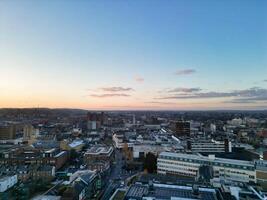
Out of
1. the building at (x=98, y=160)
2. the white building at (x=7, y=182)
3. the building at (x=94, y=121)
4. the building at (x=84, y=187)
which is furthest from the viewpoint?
the building at (x=94, y=121)

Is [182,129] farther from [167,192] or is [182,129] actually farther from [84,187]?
[167,192]

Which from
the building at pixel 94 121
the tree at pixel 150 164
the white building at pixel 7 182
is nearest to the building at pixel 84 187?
the white building at pixel 7 182

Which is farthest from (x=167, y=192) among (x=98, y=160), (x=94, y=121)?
(x=94, y=121)

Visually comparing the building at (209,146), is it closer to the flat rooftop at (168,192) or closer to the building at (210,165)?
the building at (210,165)

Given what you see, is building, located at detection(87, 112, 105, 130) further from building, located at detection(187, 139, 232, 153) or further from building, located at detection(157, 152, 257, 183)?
building, located at detection(157, 152, 257, 183)

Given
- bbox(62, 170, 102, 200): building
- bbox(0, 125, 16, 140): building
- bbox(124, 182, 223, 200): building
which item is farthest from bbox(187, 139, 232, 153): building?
bbox(0, 125, 16, 140): building

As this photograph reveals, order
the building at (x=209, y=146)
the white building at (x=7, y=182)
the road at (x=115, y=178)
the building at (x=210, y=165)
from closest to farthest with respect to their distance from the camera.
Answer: the white building at (x=7, y=182) < the road at (x=115, y=178) < the building at (x=210, y=165) < the building at (x=209, y=146)
